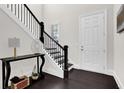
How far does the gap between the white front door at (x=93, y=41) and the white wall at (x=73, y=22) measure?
0.18m

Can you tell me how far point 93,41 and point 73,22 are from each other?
120 centimetres

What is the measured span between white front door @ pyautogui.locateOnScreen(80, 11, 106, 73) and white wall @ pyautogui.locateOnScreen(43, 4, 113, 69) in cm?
18

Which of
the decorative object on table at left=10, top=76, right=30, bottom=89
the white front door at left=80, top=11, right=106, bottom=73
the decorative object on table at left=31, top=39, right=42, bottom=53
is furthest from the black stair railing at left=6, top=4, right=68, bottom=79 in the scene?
the decorative object on table at left=10, top=76, right=30, bottom=89

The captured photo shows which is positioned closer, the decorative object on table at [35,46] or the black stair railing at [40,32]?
the black stair railing at [40,32]

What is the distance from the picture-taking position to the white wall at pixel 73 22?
12.0ft

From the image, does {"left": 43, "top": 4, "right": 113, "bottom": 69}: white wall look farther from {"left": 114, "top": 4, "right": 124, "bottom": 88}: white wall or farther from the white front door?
{"left": 114, "top": 4, "right": 124, "bottom": 88}: white wall

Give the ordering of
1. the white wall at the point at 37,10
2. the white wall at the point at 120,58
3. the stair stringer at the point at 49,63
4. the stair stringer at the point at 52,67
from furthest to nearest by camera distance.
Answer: the white wall at the point at 37,10
the stair stringer at the point at 52,67
the stair stringer at the point at 49,63
the white wall at the point at 120,58

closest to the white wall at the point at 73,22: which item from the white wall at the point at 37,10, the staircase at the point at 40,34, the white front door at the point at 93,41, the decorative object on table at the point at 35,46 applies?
the white front door at the point at 93,41

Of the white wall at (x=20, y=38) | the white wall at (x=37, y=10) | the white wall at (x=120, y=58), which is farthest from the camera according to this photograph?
the white wall at (x=37, y=10)

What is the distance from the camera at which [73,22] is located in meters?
4.52

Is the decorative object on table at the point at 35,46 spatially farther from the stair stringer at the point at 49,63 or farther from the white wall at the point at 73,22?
the white wall at the point at 73,22

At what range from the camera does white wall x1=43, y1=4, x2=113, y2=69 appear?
144 inches
